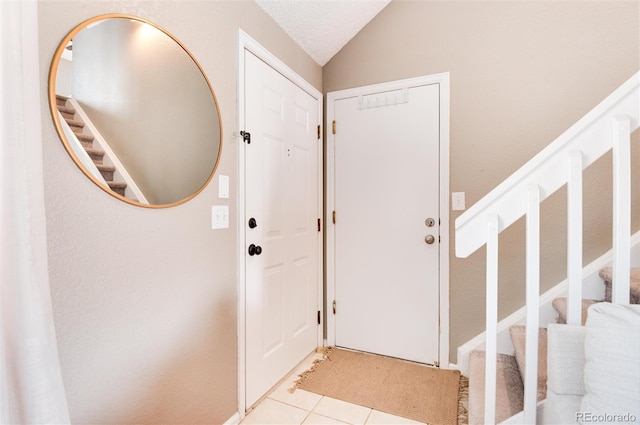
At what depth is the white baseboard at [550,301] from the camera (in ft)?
5.51

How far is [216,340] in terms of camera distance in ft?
4.74

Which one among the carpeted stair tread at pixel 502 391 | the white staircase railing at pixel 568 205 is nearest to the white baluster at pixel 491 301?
the white staircase railing at pixel 568 205

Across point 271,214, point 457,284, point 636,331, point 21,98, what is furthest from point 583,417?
point 21,98

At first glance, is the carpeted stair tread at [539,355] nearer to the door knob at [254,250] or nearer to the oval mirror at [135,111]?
the door knob at [254,250]

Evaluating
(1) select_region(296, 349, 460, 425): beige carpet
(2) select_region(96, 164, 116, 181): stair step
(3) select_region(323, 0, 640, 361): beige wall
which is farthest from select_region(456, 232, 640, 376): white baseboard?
(2) select_region(96, 164, 116, 181): stair step

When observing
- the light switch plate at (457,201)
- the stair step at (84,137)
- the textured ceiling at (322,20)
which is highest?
the textured ceiling at (322,20)

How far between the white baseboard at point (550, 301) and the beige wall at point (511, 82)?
0.05 metres

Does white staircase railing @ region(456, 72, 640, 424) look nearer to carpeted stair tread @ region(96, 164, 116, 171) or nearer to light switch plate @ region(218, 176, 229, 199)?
light switch plate @ region(218, 176, 229, 199)

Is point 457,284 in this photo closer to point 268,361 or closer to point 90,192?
point 268,361

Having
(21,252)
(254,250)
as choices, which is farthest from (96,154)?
(254,250)

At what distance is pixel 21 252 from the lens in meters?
0.70

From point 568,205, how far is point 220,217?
1.41 meters

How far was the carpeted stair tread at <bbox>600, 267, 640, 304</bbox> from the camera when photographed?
126cm

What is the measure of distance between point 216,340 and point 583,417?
1.38 meters
